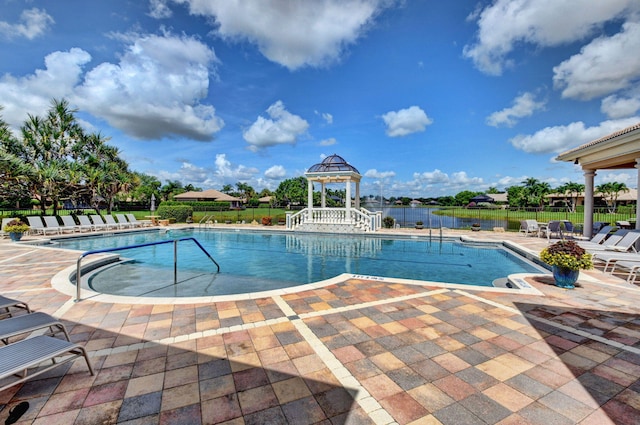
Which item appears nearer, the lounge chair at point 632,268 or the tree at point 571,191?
the lounge chair at point 632,268

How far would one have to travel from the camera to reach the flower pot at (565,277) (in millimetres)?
5387

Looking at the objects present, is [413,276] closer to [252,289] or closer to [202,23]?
[252,289]

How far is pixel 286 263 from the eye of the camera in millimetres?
9266

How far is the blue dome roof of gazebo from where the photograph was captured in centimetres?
1652

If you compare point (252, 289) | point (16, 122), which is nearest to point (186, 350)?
point (252, 289)

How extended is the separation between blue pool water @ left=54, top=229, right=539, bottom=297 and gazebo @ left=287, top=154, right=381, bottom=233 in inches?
71.6

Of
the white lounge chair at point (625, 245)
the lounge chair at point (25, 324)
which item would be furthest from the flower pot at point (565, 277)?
the lounge chair at point (25, 324)

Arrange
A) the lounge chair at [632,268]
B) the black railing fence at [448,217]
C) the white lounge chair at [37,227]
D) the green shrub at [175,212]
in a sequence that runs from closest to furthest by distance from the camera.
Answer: the lounge chair at [632,268], the white lounge chair at [37,227], the black railing fence at [448,217], the green shrub at [175,212]

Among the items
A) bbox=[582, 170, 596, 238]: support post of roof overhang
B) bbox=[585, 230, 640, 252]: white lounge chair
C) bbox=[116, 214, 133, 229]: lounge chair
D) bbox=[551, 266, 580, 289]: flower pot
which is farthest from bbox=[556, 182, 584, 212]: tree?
bbox=[116, 214, 133, 229]: lounge chair

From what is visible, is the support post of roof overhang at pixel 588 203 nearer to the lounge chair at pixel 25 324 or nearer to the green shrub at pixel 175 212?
the lounge chair at pixel 25 324

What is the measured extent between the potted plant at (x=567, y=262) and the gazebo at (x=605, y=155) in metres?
6.41

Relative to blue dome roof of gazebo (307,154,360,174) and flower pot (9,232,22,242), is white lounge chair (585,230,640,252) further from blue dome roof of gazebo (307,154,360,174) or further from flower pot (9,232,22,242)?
flower pot (9,232,22,242)

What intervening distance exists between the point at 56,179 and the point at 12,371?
21.6m

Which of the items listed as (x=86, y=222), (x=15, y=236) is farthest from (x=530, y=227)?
(x=15, y=236)
